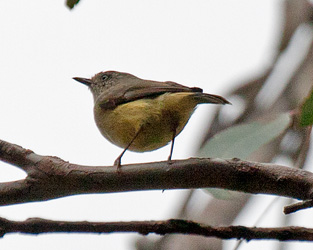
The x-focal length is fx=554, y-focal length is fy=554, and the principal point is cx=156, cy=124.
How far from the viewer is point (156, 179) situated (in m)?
1.86

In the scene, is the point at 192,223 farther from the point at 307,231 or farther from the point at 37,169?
the point at 37,169

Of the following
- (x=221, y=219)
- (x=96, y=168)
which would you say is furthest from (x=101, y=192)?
(x=221, y=219)

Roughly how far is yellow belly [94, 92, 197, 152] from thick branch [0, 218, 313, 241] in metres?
1.56

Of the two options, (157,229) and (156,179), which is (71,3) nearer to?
(156,179)

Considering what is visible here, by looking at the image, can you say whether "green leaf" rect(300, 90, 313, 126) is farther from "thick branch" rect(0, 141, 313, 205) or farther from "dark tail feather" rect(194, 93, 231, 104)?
"dark tail feather" rect(194, 93, 231, 104)

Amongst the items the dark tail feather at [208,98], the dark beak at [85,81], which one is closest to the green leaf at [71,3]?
the dark tail feather at [208,98]

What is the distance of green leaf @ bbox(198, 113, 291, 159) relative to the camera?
3.01 meters

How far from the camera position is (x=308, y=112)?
2148 millimetres

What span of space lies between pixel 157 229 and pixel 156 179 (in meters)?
0.27

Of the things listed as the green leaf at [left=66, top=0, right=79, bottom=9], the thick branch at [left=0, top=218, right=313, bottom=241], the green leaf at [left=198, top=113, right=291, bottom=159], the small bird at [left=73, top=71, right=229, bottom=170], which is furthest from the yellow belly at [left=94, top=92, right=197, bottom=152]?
the thick branch at [left=0, top=218, right=313, bottom=241]

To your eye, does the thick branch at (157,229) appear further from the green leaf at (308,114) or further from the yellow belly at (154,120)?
the yellow belly at (154,120)

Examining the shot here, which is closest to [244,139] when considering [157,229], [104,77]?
[157,229]

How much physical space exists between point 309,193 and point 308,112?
0.48m

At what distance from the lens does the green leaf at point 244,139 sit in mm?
3010
